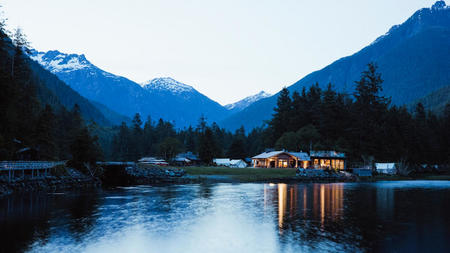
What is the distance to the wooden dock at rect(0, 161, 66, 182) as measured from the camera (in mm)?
48312

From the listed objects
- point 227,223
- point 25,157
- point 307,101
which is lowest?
point 227,223

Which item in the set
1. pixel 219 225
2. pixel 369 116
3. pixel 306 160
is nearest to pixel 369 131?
pixel 369 116

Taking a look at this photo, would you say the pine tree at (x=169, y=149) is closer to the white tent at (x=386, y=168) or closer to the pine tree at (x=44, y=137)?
the pine tree at (x=44, y=137)

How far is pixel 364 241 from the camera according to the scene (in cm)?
2355

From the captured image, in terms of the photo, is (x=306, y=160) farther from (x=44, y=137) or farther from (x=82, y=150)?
(x=44, y=137)

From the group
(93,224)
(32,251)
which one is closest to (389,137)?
(93,224)

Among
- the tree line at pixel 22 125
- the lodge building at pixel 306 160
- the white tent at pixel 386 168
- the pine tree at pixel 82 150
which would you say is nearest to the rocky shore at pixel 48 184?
the pine tree at pixel 82 150

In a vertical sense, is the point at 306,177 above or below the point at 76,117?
below

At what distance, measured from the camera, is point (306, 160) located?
108062 millimetres

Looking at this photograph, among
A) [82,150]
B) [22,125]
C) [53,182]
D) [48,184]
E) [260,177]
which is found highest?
[22,125]

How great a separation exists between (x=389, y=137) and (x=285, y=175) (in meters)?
47.7

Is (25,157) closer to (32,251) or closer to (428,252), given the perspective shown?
(32,251)

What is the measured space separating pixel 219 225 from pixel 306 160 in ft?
270

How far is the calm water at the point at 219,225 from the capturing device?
73.4 feet
